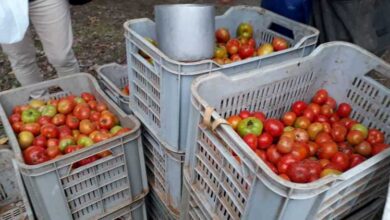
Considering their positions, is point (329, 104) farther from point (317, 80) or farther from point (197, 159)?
point (197, 159)

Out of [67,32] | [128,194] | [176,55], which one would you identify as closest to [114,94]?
[67,32]

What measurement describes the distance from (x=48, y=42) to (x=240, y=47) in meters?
1.18

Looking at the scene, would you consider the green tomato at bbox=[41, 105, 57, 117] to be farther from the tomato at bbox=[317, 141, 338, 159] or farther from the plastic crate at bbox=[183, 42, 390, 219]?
the tomato at bbox=[317, 141, 338, 159]

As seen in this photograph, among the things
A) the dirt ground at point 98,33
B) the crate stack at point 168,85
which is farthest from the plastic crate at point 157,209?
the dirt ground at point 98,33

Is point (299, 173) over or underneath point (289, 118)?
over

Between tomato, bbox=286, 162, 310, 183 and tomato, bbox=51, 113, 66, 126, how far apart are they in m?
1.27

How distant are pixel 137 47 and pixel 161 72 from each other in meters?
0.29

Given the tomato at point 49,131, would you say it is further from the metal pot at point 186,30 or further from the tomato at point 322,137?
the tomato at point 322,137

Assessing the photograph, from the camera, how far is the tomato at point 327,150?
56.9 inches

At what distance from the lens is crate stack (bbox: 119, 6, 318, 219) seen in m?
1.43

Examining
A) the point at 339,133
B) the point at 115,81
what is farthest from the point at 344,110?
the point at 115,81

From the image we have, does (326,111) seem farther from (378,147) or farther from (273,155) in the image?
(273,155)

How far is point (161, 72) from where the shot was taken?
57.0 inches

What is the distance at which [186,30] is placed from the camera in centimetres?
140
